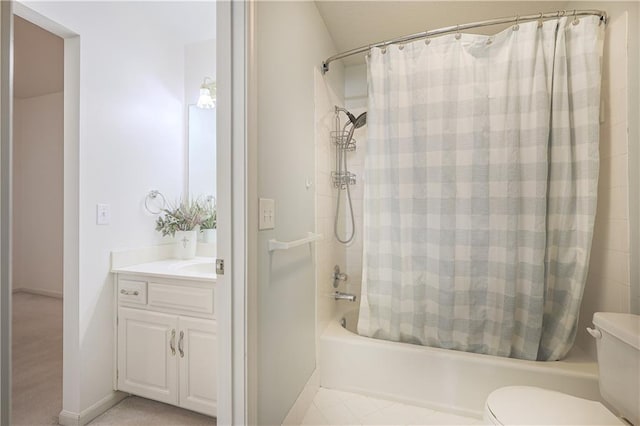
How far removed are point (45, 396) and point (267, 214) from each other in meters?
1.81

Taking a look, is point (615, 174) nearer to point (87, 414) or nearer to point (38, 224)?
point (87, 414)

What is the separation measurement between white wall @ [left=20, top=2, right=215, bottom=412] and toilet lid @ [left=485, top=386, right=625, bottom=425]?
195cm

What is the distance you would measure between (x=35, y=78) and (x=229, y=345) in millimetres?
2032

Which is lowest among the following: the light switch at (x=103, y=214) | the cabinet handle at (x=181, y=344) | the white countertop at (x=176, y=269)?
the cabinet handle at (x=181, y=344)

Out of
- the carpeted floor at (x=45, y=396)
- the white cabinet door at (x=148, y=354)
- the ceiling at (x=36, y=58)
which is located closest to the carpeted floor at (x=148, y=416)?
the carpeted floor at (x=45, y=396)

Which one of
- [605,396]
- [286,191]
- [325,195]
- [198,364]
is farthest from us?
[325,195]

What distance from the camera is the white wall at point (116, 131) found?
1628 mm

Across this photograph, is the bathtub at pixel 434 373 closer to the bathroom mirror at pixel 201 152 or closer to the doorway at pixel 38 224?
the bathroom mirror at pixel 201 152

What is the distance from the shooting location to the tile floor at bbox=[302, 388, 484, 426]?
1587 mm

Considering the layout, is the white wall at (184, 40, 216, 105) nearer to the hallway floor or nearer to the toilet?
the hallway floor

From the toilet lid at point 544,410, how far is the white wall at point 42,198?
2.04 metres

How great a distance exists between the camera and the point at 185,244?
215cm

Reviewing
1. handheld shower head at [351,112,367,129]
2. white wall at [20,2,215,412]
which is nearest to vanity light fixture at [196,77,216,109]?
white wall at [20,2,215,412]

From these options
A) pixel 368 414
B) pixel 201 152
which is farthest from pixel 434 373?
pixel 201 152
